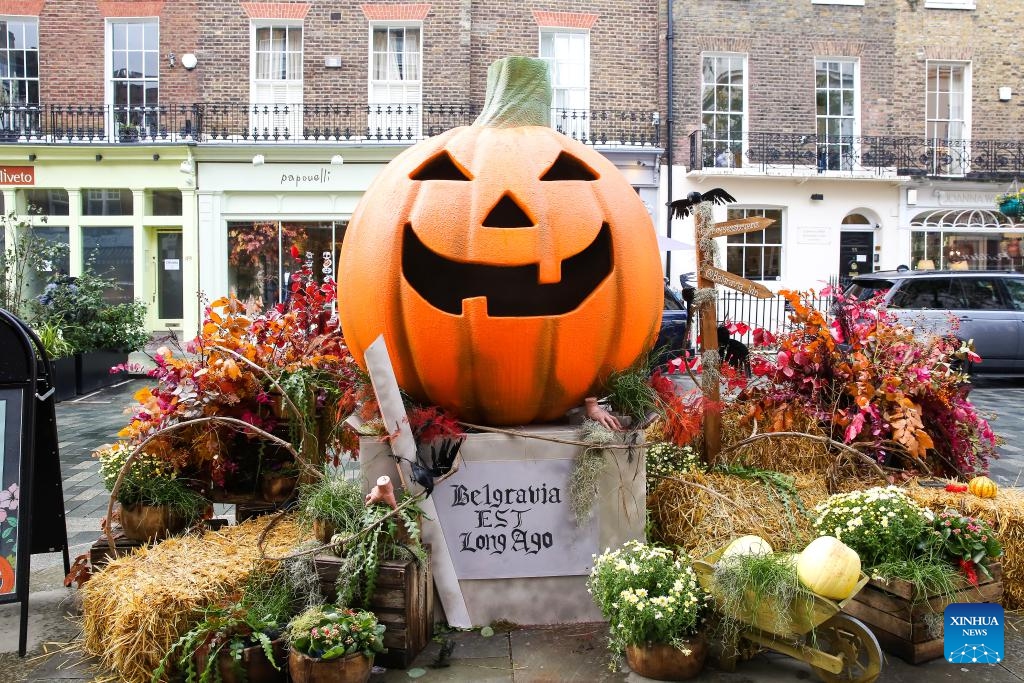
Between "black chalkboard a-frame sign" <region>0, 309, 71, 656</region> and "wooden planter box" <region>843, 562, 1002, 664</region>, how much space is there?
3.19m

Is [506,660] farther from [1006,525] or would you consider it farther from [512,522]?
[1006,525]

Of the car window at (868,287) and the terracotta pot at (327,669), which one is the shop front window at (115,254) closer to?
the car window at (868,287)

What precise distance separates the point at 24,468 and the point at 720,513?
2.80 m

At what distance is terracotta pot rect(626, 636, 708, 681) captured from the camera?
2.81 m

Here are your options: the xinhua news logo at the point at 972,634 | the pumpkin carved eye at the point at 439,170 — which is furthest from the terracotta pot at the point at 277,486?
the xinhua news logo at the point at 972,634

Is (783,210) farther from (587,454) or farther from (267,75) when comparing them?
(587,454)

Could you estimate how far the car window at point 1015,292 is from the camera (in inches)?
458

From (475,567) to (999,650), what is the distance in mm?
1935

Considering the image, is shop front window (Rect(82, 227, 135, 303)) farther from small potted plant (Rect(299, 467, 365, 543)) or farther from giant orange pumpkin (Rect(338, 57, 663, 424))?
small potted plant (Rect(299, 467, 365, 543))

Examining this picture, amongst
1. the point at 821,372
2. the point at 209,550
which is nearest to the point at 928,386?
the point at 821,372

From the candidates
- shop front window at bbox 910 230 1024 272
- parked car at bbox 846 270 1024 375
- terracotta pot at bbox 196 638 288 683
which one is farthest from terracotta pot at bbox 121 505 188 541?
shop front window at bbox 910 230 1024 272

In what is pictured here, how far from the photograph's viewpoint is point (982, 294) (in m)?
11.6

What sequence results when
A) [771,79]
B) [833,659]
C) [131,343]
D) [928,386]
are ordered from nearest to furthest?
[833,659], [928,386], [131,343], [771,79]

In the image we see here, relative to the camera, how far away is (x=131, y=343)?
12102mm
